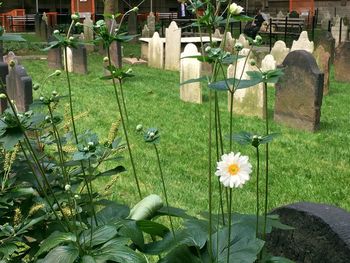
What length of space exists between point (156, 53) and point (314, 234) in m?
12.0

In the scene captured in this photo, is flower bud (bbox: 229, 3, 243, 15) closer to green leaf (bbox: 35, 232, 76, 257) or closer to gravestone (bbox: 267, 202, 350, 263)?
green leaf (bbox: 35, 232, 76, 257)

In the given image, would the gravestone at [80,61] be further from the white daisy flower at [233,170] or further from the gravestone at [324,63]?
the white daisy flower at [233,170]

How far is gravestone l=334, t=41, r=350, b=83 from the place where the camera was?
11339mm

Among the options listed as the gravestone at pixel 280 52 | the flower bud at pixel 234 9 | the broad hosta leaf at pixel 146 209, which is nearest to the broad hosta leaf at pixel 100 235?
the broad hosta leaf at pixel 146 209

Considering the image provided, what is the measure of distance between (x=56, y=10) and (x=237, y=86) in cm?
3358

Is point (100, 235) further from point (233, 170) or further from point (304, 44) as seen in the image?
point (304, 44)

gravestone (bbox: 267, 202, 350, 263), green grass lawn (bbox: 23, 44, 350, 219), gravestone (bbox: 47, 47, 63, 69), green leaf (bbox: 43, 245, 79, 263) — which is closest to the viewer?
green leaf (bbox: 43, 245, 79, 263)

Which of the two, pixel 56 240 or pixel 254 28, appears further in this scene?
pixel 254 28

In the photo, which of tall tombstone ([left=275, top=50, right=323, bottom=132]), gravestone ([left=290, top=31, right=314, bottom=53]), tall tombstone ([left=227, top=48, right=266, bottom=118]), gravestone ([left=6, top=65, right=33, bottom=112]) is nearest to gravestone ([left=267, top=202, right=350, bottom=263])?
gravestone ([left=6, top=65, right=33, bottom=112])

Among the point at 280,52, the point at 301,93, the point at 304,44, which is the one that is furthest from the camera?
the point at 280,52

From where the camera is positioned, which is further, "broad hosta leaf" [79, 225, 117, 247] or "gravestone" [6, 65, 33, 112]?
"gravestone" [6, 65, 33, 112]

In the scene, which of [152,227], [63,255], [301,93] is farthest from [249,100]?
[63,255]

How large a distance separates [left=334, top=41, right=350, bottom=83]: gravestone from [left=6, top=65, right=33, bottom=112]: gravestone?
6586mm

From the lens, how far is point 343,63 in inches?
451
